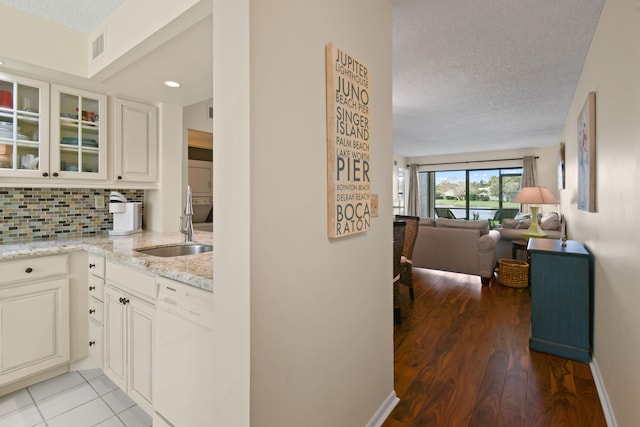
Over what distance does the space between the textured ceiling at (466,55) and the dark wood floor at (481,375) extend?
2375mm

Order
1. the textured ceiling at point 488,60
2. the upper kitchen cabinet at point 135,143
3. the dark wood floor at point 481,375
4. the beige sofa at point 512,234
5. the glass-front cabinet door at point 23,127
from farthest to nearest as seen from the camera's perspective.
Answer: the beige sofa at point 512,234, the upper kitchen cabinet at point 135,143, the glass-front cabinet door at point 23,127, the textured ceiling at point 488,60, the dark wood floor at point 481,375

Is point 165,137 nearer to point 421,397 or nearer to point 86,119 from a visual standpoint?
point 86,119

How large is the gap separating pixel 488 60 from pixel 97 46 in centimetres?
303

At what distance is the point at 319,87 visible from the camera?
1.21 metres

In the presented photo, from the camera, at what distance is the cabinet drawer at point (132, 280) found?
5.13 ft

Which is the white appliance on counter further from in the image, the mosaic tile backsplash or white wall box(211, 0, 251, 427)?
white wall box(211, 0, 251, 427)

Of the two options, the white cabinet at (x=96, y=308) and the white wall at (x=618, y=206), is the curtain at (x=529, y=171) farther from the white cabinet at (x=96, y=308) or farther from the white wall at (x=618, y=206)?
the white cabinet at (x=96, y=308)

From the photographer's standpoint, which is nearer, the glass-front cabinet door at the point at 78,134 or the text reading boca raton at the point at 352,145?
the text reading boca raton at the point at 352,145

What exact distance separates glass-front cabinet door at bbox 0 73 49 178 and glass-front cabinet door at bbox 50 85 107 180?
2.2 inches

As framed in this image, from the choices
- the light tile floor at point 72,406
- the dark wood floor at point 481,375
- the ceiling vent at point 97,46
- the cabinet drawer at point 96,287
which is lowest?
the light tile floor at point 72,406

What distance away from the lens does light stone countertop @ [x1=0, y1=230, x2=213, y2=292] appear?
1319mm

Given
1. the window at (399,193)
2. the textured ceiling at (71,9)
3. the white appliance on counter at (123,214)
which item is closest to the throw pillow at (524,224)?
the window at (399,193)

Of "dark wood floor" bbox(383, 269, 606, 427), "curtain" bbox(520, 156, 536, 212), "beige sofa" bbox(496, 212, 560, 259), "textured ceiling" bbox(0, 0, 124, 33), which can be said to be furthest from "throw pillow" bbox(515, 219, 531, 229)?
"textured ceiling" bbox(0, 0, 124, 33)

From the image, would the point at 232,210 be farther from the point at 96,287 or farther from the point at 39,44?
the point at 39,44
